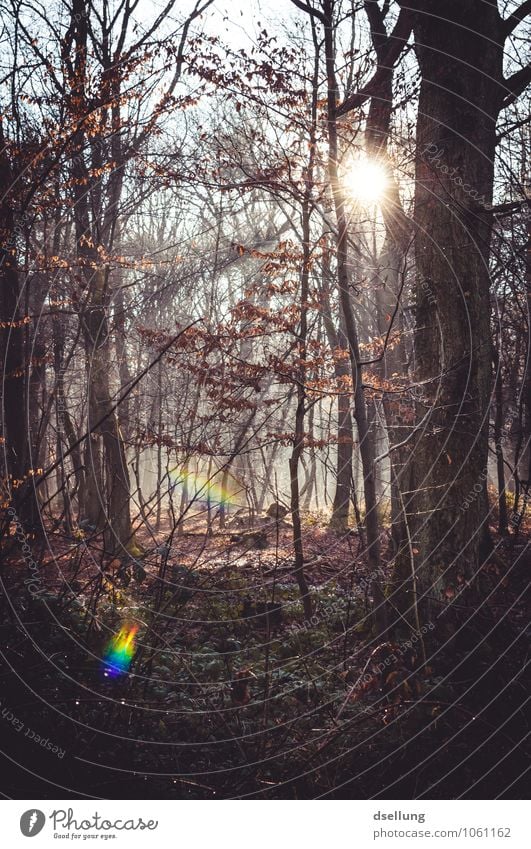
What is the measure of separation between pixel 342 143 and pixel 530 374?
15.4 ft

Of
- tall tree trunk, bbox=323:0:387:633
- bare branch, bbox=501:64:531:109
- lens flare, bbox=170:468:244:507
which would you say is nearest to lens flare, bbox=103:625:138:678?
lens flare, bbox=170:468:244:507

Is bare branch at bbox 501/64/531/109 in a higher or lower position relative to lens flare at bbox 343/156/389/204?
higher

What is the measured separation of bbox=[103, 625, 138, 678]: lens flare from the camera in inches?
153

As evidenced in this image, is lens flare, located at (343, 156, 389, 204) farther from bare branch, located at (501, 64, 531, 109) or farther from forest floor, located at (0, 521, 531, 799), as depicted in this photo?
forest floor, located at (0, 521, 531, 799)

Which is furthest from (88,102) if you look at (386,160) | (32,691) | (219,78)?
(32,691)

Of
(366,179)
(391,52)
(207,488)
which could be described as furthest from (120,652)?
(391,52)

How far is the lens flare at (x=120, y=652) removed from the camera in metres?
3.88

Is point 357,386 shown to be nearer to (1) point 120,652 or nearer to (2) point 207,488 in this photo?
(2) point 207,488

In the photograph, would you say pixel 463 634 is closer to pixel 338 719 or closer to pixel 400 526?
pixel 338 719

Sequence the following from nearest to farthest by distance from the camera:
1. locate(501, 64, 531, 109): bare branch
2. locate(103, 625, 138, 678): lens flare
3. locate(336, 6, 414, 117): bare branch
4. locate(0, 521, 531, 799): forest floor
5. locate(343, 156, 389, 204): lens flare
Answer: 1. locate(0, 521, 531, 799): forest floor
2. locate(103, 625, 138, 678): lens flare
3. locate(501, 64, 531, 109): bare branch
4. locate(336, 6, 414, 117): bare branch
5. locate(343, 156, 389, 204): lens flare

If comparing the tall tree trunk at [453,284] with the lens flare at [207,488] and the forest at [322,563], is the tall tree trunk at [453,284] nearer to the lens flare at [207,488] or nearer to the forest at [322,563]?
the forest at [322,563]

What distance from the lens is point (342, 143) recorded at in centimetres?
662

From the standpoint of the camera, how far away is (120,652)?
4.54 meters
